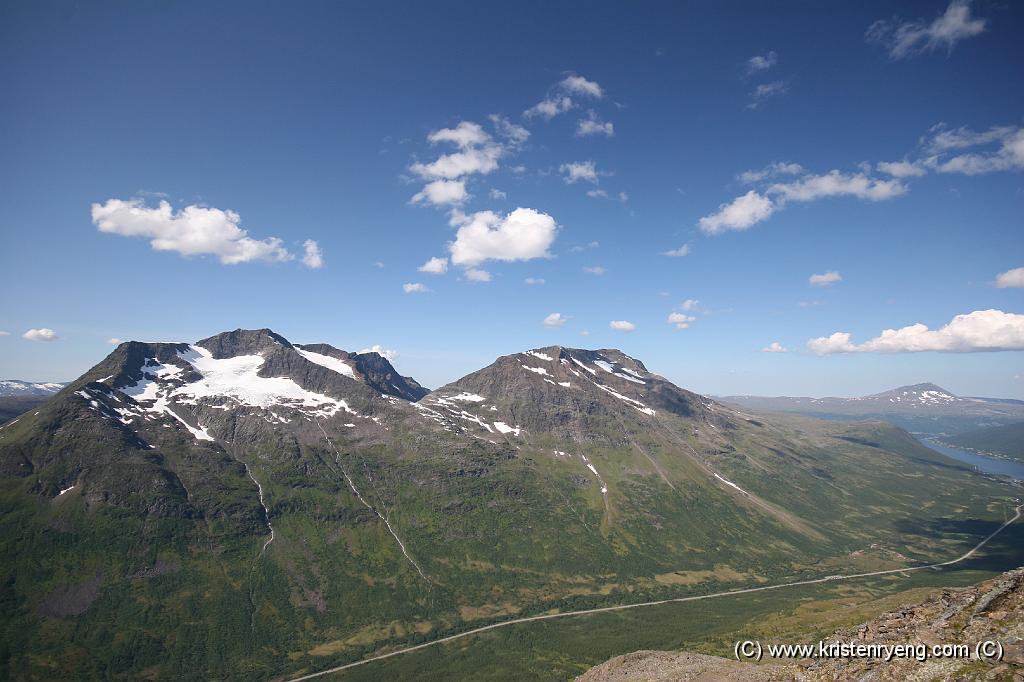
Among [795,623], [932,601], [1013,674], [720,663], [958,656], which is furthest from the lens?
[795,623]

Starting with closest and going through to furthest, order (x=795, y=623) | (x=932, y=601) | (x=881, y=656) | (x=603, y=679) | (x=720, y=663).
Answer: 1. (x=881, y=656)
2. (x=932, y=601)
3. (x=720, y=663)
4. (x=603, y=679)
5. (x=795, y=623)

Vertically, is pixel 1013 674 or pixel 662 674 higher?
pixel 1013 674

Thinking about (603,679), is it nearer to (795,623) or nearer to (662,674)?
Answer: (662,674)

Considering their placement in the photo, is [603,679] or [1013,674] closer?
[1013,674]

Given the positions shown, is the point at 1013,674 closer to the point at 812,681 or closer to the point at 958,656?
the point at 958,656

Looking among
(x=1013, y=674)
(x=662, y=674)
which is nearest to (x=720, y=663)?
(x=662, y=674)

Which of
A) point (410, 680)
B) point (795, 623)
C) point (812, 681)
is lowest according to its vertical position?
point (410, 680)

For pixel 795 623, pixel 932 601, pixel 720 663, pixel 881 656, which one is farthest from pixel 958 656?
pixel 795 623
